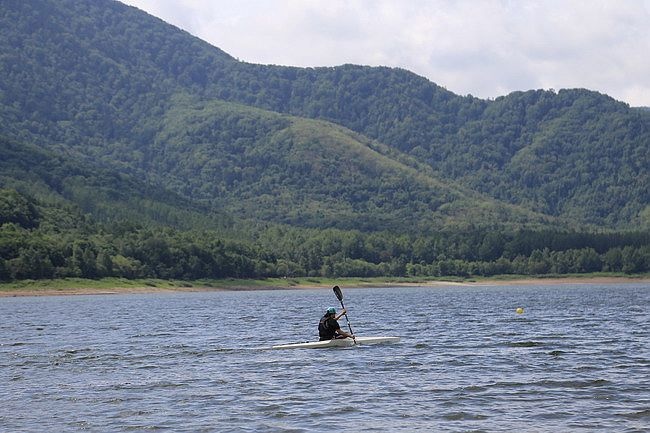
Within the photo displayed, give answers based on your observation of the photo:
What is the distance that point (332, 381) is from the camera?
4919 centimetres

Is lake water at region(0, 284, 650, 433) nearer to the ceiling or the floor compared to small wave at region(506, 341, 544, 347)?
nearer to the floor

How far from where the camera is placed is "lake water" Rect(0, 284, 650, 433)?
3888 cm

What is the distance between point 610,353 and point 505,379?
13821 millimetres

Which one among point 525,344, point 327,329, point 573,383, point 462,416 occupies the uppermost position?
point 327,329

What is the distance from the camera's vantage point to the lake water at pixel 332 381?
1531 inches

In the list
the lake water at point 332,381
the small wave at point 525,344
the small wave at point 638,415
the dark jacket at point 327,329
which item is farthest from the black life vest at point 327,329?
the small wave at point 638,415

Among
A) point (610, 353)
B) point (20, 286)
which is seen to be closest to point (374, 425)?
point (610, 353)

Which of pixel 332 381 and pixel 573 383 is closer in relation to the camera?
pixel 573 383

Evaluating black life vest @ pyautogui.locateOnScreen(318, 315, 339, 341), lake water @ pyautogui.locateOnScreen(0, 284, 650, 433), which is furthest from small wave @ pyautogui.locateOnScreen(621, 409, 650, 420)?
black life vest @ pyautogui.locateOnScreen(318, 315, 339, 341)

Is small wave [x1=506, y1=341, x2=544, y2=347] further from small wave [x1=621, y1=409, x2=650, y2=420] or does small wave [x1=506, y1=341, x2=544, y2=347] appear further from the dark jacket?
small wave [x1=621, y1=409, x2=650, y2=420]

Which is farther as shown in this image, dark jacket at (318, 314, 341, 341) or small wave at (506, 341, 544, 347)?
small wave at (506, 341, 544, 347)

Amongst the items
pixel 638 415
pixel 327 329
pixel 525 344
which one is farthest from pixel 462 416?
pixel 525 344

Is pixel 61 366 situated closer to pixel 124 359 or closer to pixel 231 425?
pixel 124 359

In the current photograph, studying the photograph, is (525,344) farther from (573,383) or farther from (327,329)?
(573,383)
